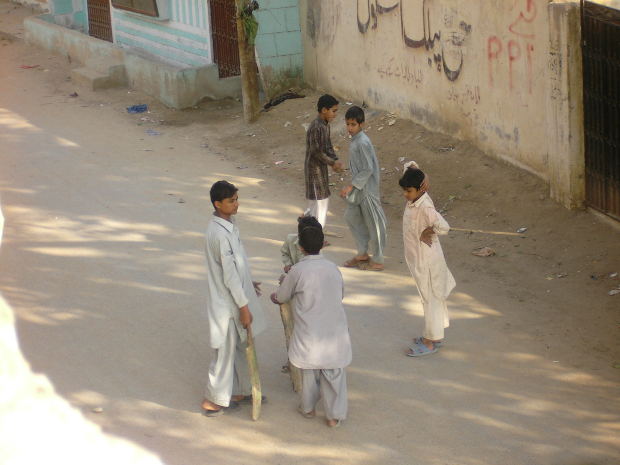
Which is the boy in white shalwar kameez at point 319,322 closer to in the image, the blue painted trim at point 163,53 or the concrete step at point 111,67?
the blue painted trim at point 163,53

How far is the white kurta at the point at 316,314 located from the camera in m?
5.54

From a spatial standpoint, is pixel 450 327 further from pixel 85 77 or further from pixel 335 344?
pixel 85 77

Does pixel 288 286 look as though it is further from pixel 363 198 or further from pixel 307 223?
pixel 363 198

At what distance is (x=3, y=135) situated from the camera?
13.3 meters

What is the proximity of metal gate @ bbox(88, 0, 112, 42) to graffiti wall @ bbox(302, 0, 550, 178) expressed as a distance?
6.35 meters

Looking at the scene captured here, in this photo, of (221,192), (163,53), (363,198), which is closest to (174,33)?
(163,53)

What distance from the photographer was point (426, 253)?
6.46m

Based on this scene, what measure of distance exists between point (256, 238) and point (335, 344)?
3.67 metres

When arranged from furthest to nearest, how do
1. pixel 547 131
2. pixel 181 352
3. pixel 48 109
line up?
1. pixel 48 109
2. pixel 547 131
3. pixel 181 352

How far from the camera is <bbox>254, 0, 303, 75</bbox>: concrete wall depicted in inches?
546

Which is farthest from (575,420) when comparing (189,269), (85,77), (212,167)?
(85,77)

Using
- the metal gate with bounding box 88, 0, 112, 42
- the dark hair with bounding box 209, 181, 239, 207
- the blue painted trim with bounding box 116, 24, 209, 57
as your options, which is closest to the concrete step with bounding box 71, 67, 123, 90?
the blue painted trim with bounding box 116, 24, 209, 57

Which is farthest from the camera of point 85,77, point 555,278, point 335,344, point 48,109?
point 85,77

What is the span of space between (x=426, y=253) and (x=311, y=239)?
1.25 meters
